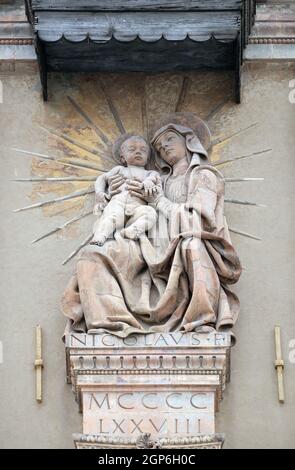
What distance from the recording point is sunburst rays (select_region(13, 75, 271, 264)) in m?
18.9

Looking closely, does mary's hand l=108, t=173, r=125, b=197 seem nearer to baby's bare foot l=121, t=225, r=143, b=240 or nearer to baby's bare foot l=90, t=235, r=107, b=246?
baby's bare foot l=121, t=225, r=143, b=240

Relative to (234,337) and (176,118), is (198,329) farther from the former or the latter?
(176,118)

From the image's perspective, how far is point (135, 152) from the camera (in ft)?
61.7

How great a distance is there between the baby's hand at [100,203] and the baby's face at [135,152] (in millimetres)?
416

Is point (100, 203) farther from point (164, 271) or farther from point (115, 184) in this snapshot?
point (164, 271)

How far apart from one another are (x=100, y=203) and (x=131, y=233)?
482 millimetres

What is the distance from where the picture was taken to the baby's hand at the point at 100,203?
730 inches

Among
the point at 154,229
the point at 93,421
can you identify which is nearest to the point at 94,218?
the point at 154,229

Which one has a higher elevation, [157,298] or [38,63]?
[38,63]

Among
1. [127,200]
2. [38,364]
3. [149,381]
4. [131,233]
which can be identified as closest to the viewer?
[149,381]

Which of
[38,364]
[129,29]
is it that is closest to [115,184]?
[129,29]

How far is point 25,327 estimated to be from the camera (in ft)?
60.0

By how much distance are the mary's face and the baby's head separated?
119 mm

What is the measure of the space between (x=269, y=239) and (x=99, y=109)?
1902 mm
